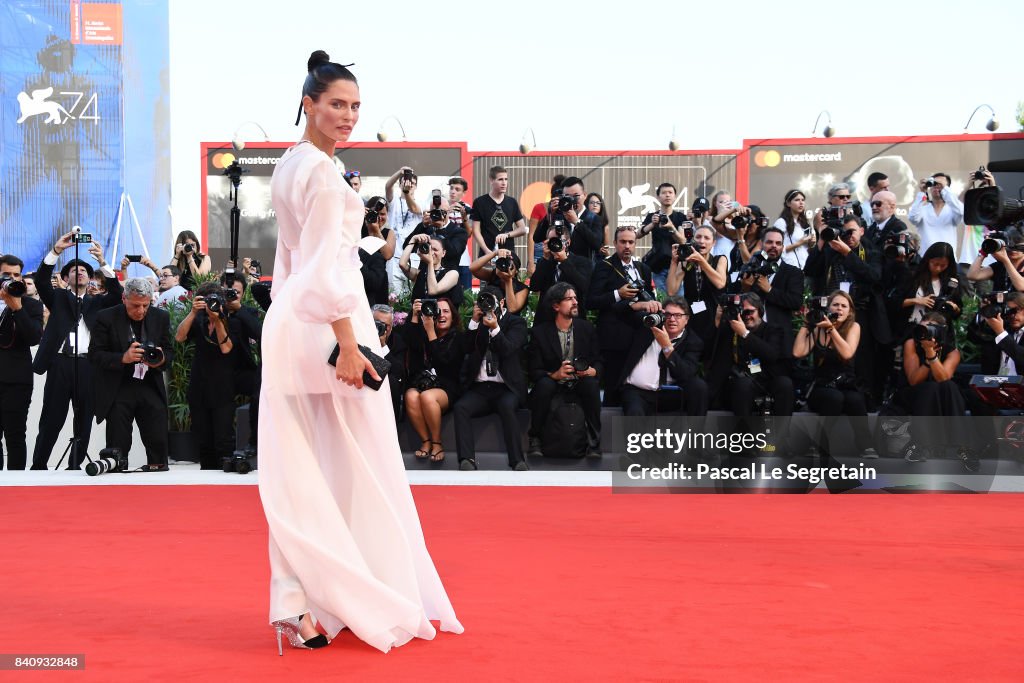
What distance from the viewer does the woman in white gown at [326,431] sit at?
10.6 ft

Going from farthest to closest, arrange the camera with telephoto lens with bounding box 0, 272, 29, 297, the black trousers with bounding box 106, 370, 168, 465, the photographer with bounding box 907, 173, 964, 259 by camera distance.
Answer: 1. the photographer with bounding box 907, 173, 964, 259
2. the camera with telephoto lens with bounding box 0, 272, 29, 297
3. the black trousers with bounding box 106, 370, 168, 465

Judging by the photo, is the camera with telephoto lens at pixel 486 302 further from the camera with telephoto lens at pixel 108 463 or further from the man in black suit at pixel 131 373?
the camera with telephoto lens at pixel 108 463

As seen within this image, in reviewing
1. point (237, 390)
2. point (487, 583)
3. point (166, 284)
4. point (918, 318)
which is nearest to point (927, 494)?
point (918, 318)

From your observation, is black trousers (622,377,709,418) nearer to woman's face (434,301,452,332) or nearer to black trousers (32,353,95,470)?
woman's face (434,301,452,332)

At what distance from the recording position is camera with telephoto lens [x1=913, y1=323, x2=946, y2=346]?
8.18m

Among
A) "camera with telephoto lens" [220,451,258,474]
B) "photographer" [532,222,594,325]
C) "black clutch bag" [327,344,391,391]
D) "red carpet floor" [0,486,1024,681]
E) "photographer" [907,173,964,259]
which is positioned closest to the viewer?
"red carpet floor" [0,486,1024,681]

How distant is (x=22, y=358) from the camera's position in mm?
8617

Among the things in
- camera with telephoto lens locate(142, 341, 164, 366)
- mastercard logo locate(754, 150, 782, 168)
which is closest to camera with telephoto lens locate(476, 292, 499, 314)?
camera with telephoto lens locate(142, 341, 164, 366)

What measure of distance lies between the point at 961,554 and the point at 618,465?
3.31 m

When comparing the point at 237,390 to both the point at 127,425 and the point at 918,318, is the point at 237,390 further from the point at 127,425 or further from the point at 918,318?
the point at 918,318

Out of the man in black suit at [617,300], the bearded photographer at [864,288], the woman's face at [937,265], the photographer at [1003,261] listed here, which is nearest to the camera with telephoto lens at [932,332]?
the bearded photographer at [864,288]

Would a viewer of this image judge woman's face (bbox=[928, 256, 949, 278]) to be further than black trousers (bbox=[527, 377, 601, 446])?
Yes

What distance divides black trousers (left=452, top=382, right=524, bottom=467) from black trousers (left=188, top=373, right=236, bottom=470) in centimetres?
165

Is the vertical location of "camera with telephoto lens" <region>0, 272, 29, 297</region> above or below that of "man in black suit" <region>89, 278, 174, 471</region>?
above
